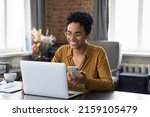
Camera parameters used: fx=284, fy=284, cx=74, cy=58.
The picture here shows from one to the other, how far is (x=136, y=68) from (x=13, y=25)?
7.30ft

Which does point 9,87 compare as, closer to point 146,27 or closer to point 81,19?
point 81,19

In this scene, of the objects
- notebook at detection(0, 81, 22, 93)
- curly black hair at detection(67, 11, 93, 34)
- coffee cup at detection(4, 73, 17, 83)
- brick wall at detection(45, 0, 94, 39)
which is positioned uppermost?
brick wall at detection(45, 0, 94, 39)

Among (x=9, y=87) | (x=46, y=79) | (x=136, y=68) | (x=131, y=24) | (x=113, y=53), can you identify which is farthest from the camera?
(x=131, y=24)

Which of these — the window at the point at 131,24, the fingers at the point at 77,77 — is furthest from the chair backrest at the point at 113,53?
the fingers at the point at 77,77

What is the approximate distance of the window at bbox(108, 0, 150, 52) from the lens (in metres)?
4.75

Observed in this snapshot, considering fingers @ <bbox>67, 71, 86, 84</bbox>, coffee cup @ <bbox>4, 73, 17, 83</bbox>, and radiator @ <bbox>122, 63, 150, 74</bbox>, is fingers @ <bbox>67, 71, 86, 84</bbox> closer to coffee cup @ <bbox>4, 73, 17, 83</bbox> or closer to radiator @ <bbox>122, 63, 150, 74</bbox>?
coffee cup @ <bbox>4, 73, 17, 83</bbox>

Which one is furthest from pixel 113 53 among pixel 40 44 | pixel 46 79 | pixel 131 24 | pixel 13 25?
pixel 46 79

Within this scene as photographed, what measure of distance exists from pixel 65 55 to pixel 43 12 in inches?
117

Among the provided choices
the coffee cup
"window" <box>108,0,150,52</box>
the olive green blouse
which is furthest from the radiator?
the coffee cup

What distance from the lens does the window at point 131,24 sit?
15.6 feet

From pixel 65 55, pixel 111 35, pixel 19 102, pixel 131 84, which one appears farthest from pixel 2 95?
pixel 111 35

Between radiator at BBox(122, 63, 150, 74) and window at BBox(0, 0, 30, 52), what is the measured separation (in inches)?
72.6

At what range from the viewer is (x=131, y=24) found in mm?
4855

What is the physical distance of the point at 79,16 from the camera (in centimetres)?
→ 222
